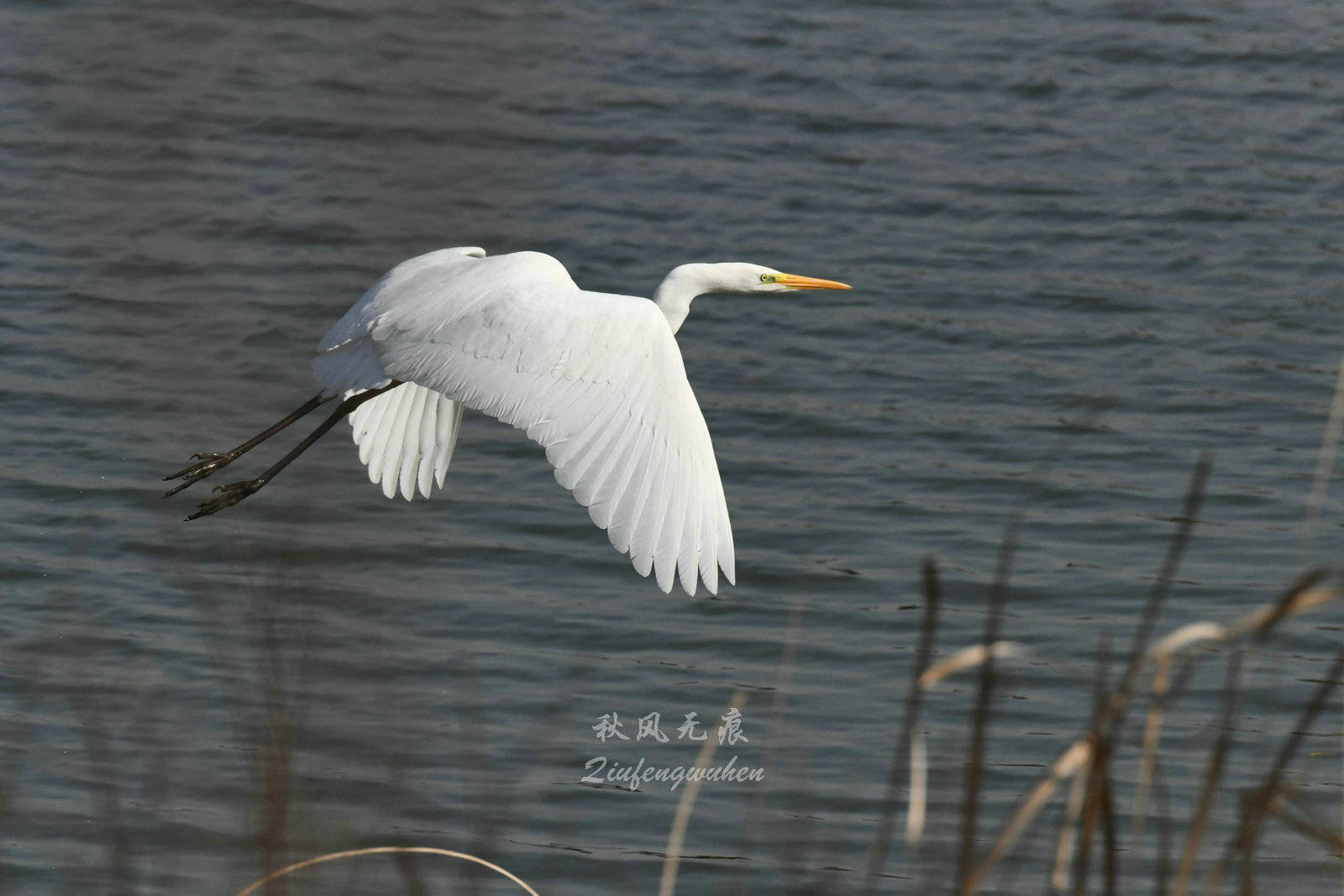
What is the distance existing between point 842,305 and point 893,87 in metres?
2.17

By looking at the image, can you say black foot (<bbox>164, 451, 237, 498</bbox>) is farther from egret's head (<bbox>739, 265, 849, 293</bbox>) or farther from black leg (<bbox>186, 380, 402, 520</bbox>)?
egret's head (<bbox>739, 265, 849, 293</bbox>)

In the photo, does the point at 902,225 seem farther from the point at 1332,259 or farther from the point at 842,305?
the point at 1332,259

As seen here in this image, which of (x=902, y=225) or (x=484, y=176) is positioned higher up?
(x=484, y=176)

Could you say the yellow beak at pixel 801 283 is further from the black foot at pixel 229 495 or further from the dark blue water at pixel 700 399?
the black foot at pixel 229 495

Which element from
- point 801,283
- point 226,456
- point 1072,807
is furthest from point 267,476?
point 1072,807

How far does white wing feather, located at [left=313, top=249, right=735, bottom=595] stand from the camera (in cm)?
328

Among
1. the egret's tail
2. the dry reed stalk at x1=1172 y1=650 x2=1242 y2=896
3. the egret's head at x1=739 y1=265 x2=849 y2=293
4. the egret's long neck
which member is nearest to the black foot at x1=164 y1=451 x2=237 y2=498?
the egret's tail

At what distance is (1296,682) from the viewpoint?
4.56 metres

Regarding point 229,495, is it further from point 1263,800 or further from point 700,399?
point 1263,800

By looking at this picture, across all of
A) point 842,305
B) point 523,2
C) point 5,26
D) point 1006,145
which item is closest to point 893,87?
point 1006,145

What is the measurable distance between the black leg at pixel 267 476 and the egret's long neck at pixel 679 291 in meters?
0.71

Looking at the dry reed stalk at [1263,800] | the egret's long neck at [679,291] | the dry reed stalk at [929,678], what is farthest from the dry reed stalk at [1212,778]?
the egret's long neck at [679,291]

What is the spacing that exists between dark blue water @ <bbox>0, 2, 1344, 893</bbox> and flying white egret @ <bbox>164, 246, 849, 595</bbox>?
0.26 metres

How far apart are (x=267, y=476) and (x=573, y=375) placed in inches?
59.9
